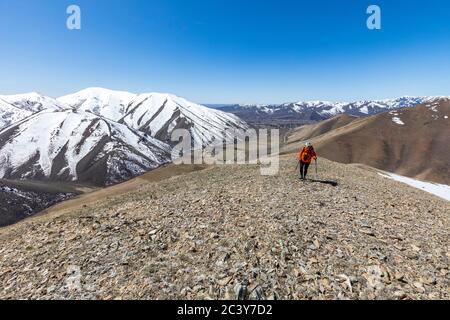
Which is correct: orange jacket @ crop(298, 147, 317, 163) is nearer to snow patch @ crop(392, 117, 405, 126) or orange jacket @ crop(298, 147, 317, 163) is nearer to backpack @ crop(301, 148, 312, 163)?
backpack @ crop(301, 148, 312, 163)

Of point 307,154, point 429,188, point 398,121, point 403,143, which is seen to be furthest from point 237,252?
point 398,121

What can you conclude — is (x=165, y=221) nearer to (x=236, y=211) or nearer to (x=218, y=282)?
(x=236, y=211)

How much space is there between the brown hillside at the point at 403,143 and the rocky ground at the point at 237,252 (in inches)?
4863

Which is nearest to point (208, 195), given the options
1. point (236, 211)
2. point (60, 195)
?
point (236, 211)

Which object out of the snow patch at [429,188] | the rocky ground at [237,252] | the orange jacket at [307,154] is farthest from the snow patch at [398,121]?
the rocky ground at [237,252]

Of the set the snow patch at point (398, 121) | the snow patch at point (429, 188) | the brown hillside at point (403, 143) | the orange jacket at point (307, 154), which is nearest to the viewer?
the orange jacket at point (307, 154)

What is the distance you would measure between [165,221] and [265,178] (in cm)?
1270

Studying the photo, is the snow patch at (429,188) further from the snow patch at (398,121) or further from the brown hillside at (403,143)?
the snow patch at (398,121)

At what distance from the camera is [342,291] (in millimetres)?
10039

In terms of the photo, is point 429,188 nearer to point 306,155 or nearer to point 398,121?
point 306,155

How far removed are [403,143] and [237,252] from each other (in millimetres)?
171283

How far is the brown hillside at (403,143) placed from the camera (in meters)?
130

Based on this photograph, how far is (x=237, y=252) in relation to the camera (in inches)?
485

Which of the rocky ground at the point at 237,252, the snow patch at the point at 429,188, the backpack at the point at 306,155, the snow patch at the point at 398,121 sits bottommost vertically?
the snow patch at the point at 429,188
